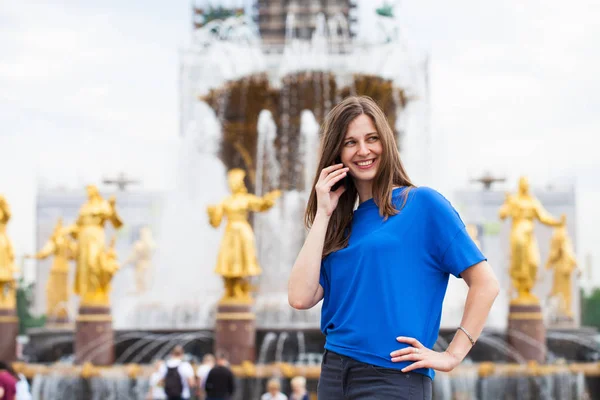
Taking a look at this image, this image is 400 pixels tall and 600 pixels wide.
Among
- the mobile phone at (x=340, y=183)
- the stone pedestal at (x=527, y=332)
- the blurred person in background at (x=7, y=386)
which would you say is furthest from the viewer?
the stone pedestal at (x=527, y=332)

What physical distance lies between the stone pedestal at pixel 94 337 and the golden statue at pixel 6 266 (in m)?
2.11

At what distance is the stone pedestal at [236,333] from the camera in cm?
1441

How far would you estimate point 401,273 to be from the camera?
2.49 meters

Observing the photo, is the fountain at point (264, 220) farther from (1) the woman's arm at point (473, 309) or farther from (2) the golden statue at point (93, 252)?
(1) the woman's arm at point (473, 309)

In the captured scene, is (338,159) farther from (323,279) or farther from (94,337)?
(94,337)

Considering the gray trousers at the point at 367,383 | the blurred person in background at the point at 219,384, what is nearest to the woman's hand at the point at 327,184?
the gray trousers at the point at 367,383

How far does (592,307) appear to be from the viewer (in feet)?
233

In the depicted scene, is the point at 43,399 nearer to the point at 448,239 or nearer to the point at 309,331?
the point at 309,331

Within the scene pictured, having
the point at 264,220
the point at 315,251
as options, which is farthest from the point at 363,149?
the point at 264,220

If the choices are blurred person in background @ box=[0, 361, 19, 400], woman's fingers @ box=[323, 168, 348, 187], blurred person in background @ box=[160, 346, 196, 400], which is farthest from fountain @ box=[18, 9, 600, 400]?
woman's fingers @ box=[323, 168, 348, 187]

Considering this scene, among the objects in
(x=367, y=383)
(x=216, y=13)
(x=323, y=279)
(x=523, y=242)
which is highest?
(x=216, y=13)

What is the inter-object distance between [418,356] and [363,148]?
0.55 m

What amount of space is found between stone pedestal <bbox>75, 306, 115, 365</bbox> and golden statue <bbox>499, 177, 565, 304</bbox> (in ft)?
20.7

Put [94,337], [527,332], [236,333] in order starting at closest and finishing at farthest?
1. [236,333]
2. [94,337]
3. [527,332]
